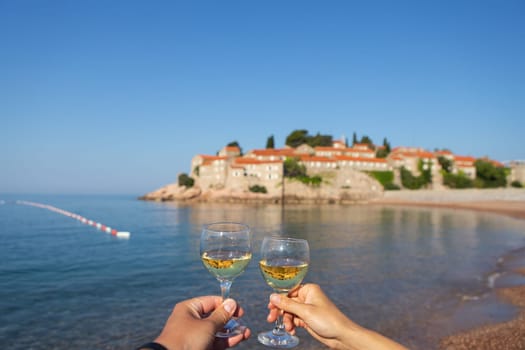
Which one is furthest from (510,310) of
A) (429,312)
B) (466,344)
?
(466,344)

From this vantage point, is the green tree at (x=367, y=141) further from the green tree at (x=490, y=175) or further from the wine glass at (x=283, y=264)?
the wine glass at (x=283, y=264)

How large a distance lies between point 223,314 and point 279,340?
0.37 metres

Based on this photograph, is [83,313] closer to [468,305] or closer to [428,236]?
[468,305]

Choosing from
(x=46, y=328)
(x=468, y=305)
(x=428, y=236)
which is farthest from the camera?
(x=428, y=236)

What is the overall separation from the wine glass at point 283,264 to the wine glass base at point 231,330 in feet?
0.55

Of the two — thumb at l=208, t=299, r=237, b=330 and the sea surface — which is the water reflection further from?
thumb at l=208, t=299, r=237, b=330

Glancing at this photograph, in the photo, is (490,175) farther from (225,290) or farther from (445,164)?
(225,290)

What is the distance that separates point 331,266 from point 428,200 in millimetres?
52247

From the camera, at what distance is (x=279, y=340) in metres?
1.99

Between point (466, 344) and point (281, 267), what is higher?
point (281, 267)

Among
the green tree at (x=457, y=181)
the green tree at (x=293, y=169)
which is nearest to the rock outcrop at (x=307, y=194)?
the green tree at (x=293, y=169)

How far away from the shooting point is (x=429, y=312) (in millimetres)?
7238

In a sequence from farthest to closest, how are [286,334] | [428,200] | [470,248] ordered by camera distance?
[428,200] < [470,248] < [286,334]

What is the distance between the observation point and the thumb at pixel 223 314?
183cm
